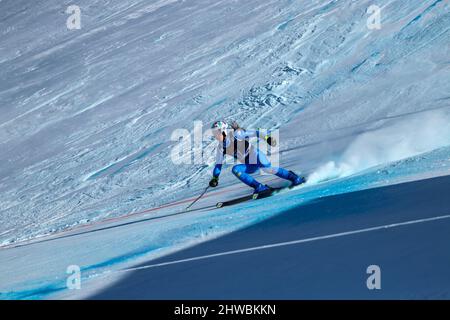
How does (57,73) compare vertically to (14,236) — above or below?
above

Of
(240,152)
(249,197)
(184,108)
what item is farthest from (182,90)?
(240,152)

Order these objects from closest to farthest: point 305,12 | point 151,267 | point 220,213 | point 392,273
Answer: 1. point 392,273
2. point 151,267
3. point 220,213
4. point 305,12

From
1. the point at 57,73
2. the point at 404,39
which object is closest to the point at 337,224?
the point at 404,39

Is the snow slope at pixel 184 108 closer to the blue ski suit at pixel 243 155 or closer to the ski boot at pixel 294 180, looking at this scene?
the ski boot at pixel 294 180

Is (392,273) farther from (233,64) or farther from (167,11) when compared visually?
(167,11)

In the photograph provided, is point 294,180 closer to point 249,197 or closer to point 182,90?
point 249,197

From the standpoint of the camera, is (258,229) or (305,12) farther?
(305,12)

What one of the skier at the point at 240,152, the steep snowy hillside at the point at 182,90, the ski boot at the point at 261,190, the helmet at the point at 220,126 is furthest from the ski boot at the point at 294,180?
the steep snowy hillside at the point at 182,90

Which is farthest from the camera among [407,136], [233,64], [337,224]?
[233,64]
